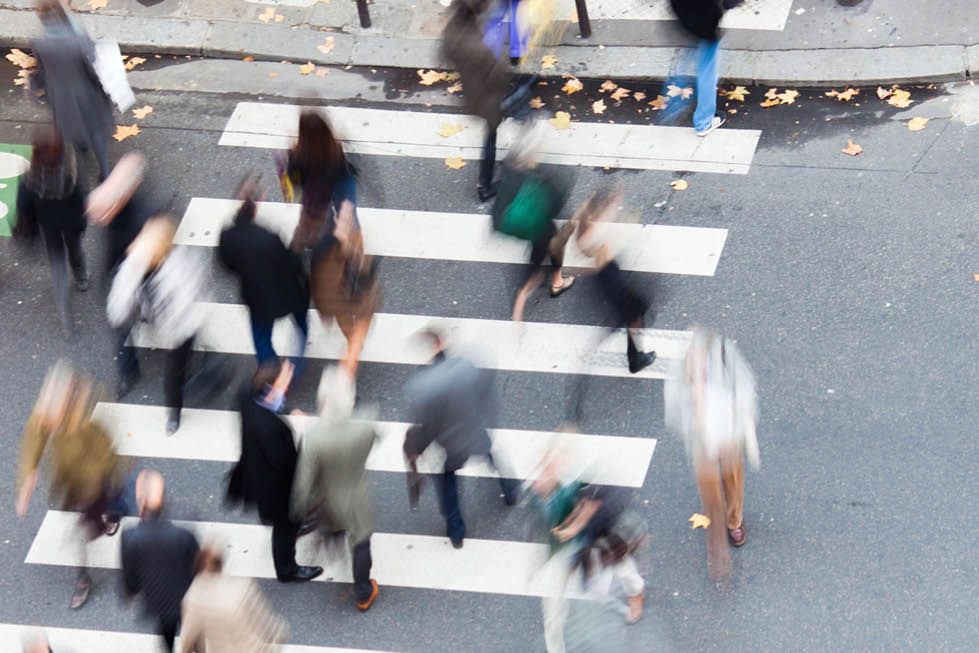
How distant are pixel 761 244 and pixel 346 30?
470 centimetres

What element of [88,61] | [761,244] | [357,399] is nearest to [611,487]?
[357,399]

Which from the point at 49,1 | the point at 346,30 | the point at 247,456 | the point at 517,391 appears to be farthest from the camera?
the point at 346,30

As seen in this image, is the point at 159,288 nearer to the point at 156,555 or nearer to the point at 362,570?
the point at 156,555

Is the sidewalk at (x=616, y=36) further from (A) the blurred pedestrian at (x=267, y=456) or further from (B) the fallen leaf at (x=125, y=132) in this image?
(A) the blurred pedestrian at (x=267, y=456)

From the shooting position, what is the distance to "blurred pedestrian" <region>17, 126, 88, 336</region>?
8.58m

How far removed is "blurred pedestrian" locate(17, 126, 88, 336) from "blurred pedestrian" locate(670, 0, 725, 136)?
467cm

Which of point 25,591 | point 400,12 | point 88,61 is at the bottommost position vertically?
point 25,591

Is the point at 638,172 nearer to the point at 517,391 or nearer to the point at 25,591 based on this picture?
the point at 517,391

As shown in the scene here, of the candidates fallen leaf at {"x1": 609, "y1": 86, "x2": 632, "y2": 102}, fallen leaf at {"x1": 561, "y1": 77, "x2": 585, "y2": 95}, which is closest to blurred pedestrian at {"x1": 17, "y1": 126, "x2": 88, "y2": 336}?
fallen leaf at {"x1": 561, "y1": 77, "x2": 585, "y2": 95}

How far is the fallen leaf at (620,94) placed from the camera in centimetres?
1105

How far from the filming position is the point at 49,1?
9.33 metres

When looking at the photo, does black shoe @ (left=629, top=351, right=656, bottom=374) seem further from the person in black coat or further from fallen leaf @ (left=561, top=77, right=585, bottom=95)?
fallen leaf @ (left=561, top=77, right=585, bottom=95)

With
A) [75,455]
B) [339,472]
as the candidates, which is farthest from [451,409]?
[75,455]

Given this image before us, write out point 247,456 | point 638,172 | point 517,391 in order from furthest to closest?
point 638,172 < point 517,391 < point 247,456
